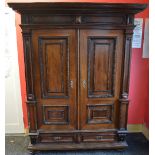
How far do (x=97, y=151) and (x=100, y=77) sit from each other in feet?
3.41

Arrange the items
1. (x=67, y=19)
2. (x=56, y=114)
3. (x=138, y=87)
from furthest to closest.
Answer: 1. (x=138, y=87)
2. (x=56, y=114)
3. (x=67, y=19)

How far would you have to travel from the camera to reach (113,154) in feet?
7.32

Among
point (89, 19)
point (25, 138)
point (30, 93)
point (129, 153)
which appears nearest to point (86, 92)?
point (30, 93)

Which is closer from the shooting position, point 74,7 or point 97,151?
point 74,7

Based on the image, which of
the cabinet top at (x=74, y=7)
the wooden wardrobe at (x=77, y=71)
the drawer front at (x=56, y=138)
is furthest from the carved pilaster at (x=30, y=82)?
the cabinet top at (x=74, y=7)

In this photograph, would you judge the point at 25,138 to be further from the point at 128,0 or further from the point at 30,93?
the point at 128,0

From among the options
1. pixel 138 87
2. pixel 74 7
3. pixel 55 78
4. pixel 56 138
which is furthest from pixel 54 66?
pixel 138 87

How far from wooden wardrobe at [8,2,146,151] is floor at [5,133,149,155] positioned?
13cm

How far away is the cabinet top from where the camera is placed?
1.73 meters

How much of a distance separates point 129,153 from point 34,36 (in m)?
1.92

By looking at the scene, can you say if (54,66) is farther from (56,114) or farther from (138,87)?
(138,87)

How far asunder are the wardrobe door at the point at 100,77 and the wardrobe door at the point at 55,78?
0.13 m

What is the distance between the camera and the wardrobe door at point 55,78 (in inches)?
74.7

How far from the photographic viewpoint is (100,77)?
2016 millimetres
